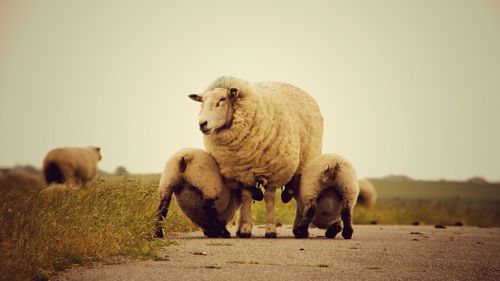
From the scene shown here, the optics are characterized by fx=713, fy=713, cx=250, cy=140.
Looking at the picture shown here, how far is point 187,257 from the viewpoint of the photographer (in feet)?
27.3

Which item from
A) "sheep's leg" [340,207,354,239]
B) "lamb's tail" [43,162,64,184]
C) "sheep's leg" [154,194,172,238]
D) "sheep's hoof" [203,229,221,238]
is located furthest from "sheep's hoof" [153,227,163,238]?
"lamb's tail" [43,162,64,184]

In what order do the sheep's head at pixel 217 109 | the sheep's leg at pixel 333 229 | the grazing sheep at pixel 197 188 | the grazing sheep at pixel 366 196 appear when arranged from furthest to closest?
the grazing sheep at pixel 366 196 → the sheep's leg at pixel 333 229 → the grazing sheep at pixel 197 188 → the sheep's head at pixel 217 109

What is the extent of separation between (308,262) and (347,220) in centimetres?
403

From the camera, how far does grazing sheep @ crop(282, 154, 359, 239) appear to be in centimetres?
1188

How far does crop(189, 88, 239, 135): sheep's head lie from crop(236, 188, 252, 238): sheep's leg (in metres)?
1.22

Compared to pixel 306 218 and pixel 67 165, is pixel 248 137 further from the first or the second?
pixel 67 165

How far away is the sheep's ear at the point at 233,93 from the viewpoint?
37.9 ft

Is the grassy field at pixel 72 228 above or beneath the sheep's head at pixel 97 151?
beneath

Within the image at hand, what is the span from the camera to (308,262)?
26.6ft

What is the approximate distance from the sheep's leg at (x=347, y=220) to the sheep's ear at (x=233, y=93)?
2627 millimetres

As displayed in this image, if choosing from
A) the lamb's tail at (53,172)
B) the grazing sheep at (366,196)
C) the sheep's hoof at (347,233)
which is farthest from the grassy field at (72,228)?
the grazing sheep at (366,196)

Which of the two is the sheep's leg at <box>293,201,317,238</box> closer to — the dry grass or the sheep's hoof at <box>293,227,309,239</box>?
the sheep's hoof at <box>293,227,309,239</box>

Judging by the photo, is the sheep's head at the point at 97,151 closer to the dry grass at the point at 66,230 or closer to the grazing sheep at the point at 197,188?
the grazing sheep at the point at 197,188

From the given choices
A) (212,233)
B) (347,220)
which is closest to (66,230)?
(212,233)
